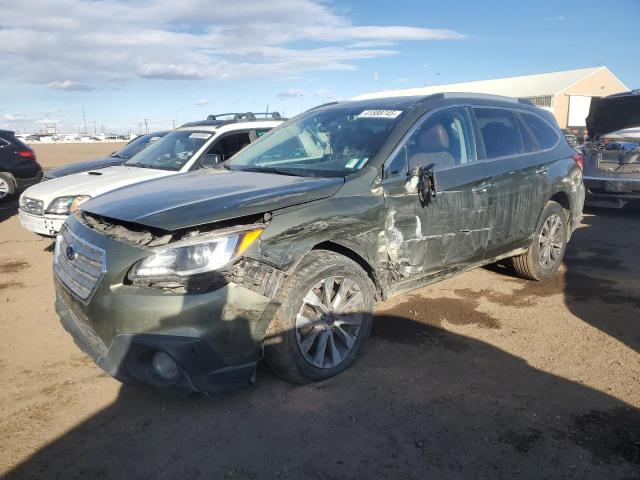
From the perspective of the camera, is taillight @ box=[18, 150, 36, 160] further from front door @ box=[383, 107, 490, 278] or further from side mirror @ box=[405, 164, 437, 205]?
side mirror @ box=[405, 164, 437, 205]

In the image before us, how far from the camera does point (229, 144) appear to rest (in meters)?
7.45

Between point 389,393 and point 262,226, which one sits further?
point 389,393

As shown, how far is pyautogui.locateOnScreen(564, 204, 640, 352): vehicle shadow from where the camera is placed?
14.5 ft

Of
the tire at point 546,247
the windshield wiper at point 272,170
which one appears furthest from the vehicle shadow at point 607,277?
the windshield wiper at point 272,170

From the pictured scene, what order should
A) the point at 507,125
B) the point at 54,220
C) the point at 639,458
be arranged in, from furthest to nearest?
the point at 54,220 < the point at 507,125 < the point at 639,458

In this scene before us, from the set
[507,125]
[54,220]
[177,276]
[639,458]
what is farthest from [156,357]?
[54,220]

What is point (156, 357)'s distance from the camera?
9.37 feet

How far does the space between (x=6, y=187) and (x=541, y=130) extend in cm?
1064

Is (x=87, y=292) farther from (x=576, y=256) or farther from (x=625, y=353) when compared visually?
(x=576, y=256)

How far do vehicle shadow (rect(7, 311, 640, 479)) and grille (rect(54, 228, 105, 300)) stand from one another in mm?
786

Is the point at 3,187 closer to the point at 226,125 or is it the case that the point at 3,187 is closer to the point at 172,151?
the point at 172,151

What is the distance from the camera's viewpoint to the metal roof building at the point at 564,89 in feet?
174

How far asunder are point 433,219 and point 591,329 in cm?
169

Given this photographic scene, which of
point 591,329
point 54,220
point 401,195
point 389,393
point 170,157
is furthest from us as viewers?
point 170,157
